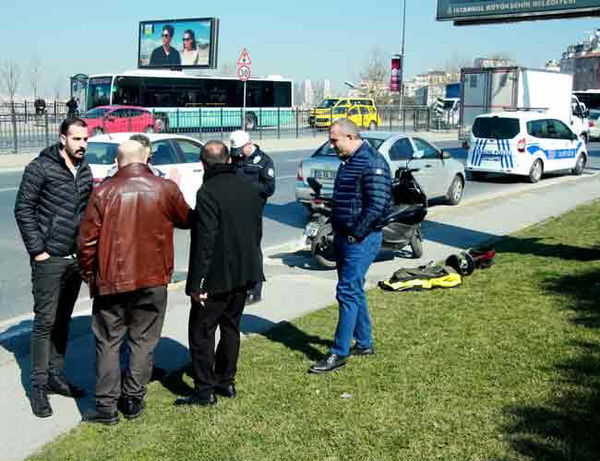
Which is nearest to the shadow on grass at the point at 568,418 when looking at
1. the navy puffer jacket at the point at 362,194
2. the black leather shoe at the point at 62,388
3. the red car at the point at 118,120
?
the navy puffer jacket at the point at 362,194

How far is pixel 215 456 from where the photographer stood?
4.09 m

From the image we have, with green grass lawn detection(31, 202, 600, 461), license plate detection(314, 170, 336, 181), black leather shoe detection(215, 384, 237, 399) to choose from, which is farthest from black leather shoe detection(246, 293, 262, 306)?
license plate detection(314, 170, 336, 181)

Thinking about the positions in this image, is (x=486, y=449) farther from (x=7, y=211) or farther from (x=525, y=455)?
(x=7, y=211)

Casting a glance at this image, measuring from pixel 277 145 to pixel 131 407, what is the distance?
28.4 m

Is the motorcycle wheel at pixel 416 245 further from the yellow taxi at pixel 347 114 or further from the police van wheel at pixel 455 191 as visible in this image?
the yellow taxi at pixel 347 114

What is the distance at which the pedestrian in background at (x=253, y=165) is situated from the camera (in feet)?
24.5

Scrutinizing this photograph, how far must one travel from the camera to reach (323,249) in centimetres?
920

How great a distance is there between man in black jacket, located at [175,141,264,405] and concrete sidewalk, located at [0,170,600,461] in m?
0.46

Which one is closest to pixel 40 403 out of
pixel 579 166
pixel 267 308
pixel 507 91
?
pixel 267 308

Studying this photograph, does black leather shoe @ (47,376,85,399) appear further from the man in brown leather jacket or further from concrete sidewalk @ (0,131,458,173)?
concrete sidewalk @ (0,131,458,173)

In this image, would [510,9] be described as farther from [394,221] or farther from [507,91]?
[507,91]

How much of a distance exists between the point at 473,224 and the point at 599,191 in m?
6.27

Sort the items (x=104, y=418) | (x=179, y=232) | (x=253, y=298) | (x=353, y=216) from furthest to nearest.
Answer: (x=179, y=232) < (x=253, y=298) < (x=353, y=216) < (x=104, y=418)

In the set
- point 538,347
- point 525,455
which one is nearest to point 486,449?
point 525,455
